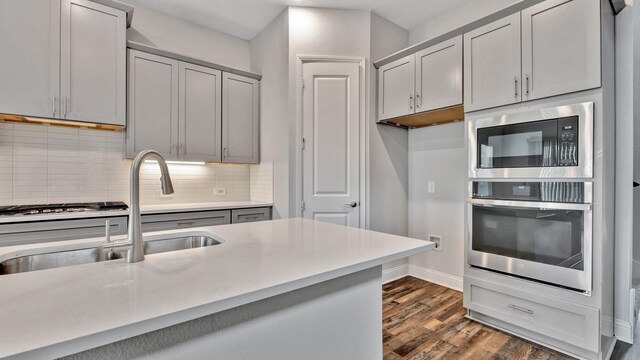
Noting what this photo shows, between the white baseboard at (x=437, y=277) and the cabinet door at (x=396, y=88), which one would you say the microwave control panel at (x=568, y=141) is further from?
the white baseboard at (x=437, y=277)

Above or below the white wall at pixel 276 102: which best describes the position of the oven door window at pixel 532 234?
below

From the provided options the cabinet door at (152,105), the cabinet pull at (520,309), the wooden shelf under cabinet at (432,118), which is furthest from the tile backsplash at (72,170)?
the cabinet pull at (520,309)

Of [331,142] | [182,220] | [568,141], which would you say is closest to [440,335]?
[568,141]

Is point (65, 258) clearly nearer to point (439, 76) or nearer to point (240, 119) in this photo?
point (240, 119)

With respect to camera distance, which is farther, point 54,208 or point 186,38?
point 186,38

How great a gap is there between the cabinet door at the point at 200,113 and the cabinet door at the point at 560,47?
111 inches

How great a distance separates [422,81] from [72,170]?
3.33m

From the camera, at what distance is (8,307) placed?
0.65m

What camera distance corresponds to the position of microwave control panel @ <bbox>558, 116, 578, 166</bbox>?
1.84m

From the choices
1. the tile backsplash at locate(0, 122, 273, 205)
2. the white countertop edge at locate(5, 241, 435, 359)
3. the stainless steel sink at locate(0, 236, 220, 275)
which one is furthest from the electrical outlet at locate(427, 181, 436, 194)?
the stainless steel sink at locate(0, 236, 220, 275)

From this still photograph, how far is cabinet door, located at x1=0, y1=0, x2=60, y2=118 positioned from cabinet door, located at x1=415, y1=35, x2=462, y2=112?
3.06 meters

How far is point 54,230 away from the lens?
2.13 meters

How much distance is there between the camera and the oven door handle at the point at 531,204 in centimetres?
183

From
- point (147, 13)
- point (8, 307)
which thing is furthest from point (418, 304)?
point (147, 13)
